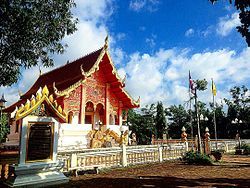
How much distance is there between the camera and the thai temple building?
1567 cm

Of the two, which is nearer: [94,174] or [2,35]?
[2,35]

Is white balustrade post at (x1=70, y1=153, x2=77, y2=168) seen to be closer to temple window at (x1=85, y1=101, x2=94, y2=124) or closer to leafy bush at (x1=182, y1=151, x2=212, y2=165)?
leafy bush at (x1=182, y1=151, x2=212, y2=165)

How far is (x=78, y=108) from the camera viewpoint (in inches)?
652

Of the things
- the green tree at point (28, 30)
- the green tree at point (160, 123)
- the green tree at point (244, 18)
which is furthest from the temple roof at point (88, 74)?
the green tree at point (160, 123)

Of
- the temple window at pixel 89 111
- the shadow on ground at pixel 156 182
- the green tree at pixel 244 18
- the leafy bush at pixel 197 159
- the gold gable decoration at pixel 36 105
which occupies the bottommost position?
the shadow on ground at pixel 156 182

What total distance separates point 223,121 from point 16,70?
129ft

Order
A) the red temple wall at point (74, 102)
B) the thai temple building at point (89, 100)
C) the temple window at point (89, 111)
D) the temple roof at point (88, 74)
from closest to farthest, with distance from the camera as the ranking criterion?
the thai temple building at point (89, 100)
the red temple wall at point (74, 102)
the temple roof at point (88, 74)
the temple window at point (89, 111)

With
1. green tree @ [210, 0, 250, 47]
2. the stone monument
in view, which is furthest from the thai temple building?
green tree @ [210, 0, 250, 47]

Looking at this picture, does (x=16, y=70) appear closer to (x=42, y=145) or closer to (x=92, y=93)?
(x=42, y=145)

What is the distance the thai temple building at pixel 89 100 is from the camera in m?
15.7

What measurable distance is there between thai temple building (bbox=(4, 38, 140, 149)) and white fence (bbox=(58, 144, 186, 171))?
3828 millimetres

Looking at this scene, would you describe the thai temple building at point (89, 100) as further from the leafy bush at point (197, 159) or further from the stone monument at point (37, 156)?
the stone monument at point (37, 156)

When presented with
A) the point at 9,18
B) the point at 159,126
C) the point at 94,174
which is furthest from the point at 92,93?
the point at 159,126

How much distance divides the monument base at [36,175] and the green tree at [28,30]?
426cm
